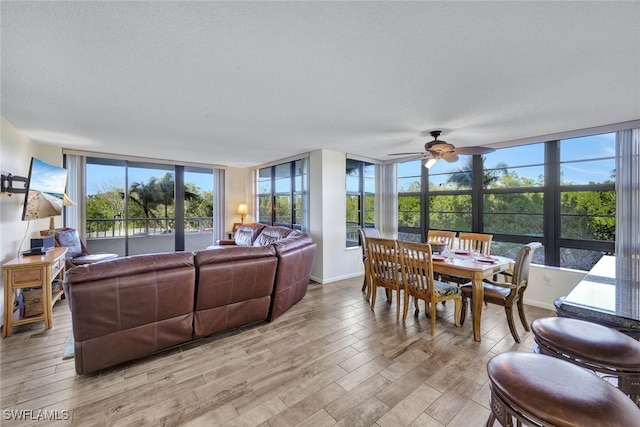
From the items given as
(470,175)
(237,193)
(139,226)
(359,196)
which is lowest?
(139,226)

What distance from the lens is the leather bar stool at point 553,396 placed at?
0.85 m

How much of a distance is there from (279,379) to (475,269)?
2.16 m

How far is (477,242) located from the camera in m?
3.96

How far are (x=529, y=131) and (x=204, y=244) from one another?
720cm

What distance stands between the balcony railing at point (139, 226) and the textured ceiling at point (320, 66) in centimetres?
274

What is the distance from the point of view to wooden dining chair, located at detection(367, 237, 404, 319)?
3.16 m

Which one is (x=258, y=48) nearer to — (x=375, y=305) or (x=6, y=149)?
(x=375, y=305)

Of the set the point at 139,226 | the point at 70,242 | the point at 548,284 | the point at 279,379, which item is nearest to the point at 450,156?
the point at 548,284

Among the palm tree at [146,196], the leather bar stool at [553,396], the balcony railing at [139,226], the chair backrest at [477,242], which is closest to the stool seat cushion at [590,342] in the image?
the leather bar stool at [553,396]

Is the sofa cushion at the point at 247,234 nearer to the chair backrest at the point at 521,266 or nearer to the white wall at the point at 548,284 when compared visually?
the chair backrest at the point at 521,266

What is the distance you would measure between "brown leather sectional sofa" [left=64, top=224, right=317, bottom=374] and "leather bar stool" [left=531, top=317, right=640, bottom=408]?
2325 mm

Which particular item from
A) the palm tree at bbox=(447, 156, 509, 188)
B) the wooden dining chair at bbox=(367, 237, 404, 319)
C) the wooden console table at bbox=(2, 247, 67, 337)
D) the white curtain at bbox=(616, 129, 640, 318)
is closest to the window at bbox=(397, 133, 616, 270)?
the palm tree at bbox=(447, 156, 509, 188)

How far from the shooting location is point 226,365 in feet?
7.43

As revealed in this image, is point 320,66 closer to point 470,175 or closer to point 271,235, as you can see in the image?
point 271,235
